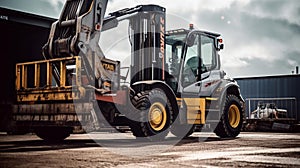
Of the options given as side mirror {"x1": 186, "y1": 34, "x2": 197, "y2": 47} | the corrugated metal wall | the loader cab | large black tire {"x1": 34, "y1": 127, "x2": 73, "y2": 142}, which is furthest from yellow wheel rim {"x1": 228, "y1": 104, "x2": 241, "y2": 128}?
the corrugated metal wall

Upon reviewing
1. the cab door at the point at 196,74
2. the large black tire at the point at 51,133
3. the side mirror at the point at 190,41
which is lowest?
the large black tire at the point at 51,133

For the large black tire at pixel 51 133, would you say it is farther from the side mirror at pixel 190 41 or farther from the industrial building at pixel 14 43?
the industrial building at pixel 14 43

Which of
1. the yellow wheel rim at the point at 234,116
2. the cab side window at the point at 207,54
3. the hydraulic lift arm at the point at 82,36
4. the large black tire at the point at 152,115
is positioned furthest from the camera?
the yellow wheel rim at the point at 234,116

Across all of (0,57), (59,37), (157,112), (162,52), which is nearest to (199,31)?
(162,52)

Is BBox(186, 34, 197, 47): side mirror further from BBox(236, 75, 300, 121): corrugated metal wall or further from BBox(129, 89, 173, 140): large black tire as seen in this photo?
BBox(236, 75, 300, 121): corrugated metal wall

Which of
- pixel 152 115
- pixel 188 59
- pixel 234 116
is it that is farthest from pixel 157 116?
pixel 234 116

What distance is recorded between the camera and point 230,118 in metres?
12.8

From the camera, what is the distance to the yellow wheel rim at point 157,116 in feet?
31.6

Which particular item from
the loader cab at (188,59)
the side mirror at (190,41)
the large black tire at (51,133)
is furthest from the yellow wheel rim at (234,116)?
the large black tire at (51,133)

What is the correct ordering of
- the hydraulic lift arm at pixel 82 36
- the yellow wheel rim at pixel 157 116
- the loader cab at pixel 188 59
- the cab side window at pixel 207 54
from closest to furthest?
the hydraulic lift arm at pixel 82 36
the yellow wheel rim at pixel 157 116
the loader cab at pixel 188 59
the cab side window at pixel 207 54

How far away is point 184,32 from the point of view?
1162 centimetres

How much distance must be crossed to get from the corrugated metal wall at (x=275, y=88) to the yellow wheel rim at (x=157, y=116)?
15.3 metres

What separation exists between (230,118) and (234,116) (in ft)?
0.50

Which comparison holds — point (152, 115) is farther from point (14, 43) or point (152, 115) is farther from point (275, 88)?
point (275, 88)
